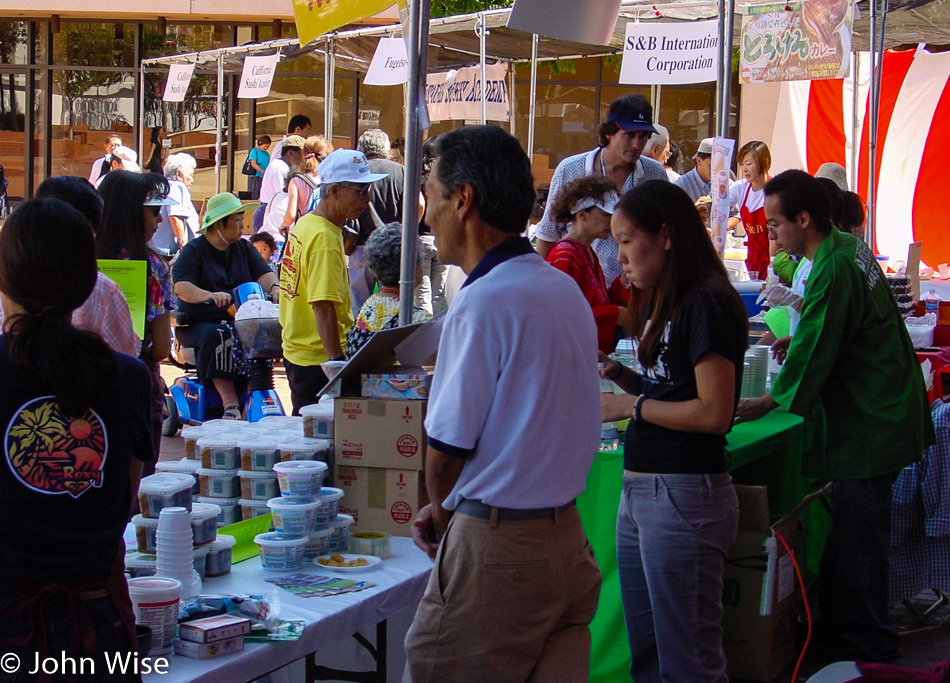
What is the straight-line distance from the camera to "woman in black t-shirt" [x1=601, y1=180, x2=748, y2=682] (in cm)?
285

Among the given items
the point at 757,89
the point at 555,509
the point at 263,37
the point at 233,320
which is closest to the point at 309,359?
the point at 233,320

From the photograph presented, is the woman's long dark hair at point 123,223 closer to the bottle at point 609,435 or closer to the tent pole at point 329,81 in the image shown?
the bottle at point 609,435

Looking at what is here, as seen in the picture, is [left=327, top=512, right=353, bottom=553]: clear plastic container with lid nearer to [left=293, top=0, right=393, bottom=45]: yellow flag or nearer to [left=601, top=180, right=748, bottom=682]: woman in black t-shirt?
[left=601, top=180, right=748, bottom=682]: woman in black t-shirt

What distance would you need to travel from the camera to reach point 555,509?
2.14 m

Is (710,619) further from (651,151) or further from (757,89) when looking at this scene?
(757,89)

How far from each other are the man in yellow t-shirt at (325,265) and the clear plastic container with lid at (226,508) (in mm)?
1590

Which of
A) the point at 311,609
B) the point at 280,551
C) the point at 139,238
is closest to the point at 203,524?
the point at 280,551

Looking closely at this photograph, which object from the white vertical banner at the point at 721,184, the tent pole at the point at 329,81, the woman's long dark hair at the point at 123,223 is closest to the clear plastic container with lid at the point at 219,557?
the woman's long dark hair at the point at 123,223

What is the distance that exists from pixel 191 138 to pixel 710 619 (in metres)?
19.8

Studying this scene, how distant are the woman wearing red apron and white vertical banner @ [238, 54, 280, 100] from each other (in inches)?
247

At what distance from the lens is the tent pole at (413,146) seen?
11.8 ft

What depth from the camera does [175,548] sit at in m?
2.59

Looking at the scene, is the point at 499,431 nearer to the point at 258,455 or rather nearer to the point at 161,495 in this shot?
the point at 161,495

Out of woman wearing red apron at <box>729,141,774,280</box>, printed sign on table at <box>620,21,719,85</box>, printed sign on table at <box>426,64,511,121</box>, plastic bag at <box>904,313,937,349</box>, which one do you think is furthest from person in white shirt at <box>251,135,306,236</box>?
plastic bag at <box>904,313,937,349</box>
